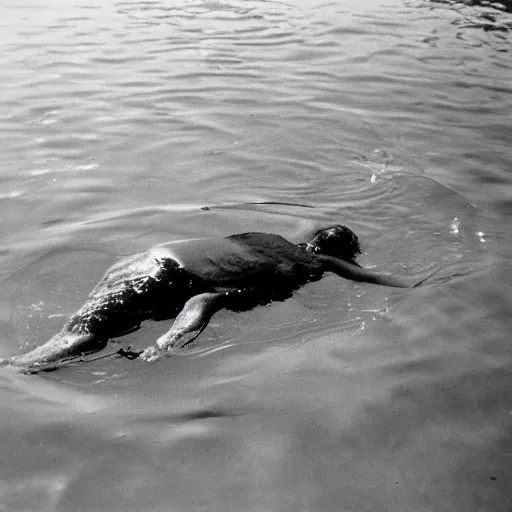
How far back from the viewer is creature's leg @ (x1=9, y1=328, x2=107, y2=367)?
4.08m

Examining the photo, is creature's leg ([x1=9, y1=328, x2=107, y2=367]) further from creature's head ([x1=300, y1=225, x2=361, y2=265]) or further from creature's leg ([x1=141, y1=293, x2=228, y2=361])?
creature's head ([x1=300, y1=225, x2=361, y2=265])

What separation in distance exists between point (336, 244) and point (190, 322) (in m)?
1.57

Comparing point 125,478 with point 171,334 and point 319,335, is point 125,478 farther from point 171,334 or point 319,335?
point 319,335

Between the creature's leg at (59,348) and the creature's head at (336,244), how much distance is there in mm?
1948

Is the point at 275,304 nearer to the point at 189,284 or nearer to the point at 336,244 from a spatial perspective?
the point at 189,284

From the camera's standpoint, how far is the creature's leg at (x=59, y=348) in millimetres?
4082

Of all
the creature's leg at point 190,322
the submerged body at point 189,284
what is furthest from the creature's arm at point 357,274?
the creature's leg at point 190,322

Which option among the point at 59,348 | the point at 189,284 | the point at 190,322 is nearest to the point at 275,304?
the point at 189,284

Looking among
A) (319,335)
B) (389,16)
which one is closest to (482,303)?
(319,335)

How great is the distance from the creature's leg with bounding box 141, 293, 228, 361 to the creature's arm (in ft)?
3.07

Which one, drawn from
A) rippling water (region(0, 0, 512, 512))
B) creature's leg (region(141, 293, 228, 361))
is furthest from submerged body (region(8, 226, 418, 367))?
rippling water (region(0, 0, 512, 512))

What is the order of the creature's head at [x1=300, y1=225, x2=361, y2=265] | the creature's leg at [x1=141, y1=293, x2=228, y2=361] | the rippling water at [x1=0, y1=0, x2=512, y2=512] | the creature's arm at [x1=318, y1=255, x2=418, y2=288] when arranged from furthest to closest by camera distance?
the creature's head at [x1=300, y1=225, x2=361, y2=265], the creature's arm at [x1=318, y1=255, x2=418, y2=288], the creature's leg at [x1=141, y1=293, x2=228, y2=361], the rippling water at [x1=0, y1=0, x2=512, y2=512]

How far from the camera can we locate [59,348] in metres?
4.12

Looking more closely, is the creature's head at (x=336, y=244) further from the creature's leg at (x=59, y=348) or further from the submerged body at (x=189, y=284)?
the creature's leg at (x=59, y=348)
